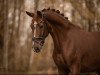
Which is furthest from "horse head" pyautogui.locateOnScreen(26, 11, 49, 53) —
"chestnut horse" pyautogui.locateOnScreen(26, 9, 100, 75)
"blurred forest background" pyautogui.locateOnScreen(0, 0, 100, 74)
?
"blurred forest background" pyautogui.locateOnScreen(0, 0, 100, 74)

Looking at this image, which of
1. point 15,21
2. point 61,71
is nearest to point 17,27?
point 15,21

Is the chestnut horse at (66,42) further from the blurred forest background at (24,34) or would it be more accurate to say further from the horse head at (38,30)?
the blurred forest background at (24,34)

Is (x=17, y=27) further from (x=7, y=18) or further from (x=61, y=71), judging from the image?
(x=61, y=71)

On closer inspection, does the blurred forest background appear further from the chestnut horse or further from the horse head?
the horse head

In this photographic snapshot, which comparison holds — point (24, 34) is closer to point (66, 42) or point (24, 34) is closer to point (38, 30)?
point (66, 42)

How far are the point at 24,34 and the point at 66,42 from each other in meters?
12.1

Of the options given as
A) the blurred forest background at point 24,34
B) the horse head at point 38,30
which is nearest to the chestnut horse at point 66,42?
the horse head at point 38,30

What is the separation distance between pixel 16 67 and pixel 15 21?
9.89ft

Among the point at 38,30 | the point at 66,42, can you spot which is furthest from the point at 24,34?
the point at 38,30

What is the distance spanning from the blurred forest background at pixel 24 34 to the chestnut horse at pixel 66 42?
17.5ft

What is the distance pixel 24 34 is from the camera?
2036 cm

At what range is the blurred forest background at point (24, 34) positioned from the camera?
50.2ft

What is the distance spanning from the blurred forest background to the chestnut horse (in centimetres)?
535

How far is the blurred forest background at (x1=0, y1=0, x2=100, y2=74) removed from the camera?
1529 cm
